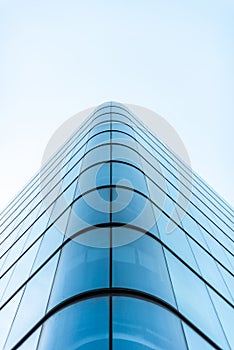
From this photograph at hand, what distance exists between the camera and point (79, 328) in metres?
5.31

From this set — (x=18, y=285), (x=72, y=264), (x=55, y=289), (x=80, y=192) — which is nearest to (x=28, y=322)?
(x=55, y=289)

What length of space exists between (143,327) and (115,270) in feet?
4.05

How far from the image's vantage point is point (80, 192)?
9469 millimetres

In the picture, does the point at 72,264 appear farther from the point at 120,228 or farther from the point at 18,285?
the point at 18,285

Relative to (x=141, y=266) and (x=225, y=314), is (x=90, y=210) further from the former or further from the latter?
(x=225, y=314)

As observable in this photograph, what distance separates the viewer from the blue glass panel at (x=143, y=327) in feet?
16.5

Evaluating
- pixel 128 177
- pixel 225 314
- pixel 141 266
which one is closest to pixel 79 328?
pixel 141 266

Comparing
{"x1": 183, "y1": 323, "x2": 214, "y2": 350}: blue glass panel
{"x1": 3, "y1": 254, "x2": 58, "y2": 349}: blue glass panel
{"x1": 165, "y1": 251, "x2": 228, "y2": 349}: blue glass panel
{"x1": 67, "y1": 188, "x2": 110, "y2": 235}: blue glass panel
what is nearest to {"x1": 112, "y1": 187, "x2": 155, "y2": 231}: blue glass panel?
{"x1": 67, "y1": 188, "x2": 110, "y2": 235}: blue glass panel

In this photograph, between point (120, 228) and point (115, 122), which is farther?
point (115, 122)

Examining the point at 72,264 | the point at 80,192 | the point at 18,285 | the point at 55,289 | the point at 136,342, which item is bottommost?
the point at 136,342

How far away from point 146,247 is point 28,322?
248 centimetres

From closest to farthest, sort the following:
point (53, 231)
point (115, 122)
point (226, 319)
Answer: point (226, 319)
point (53, 231)
point (115, 122)

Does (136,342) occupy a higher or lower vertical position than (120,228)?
lower

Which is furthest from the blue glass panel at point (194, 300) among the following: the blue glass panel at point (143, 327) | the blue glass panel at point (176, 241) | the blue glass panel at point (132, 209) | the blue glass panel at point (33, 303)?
the blue glass panel at point (33, 303)
